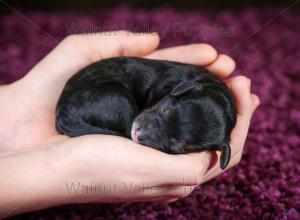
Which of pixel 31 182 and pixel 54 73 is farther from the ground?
pixel 54 73

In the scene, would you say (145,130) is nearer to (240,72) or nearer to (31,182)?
(31,182)

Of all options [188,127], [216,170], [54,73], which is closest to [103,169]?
[188,127]

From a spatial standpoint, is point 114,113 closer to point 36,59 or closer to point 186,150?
point 186,150

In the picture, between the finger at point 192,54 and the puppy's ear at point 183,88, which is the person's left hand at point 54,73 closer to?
the finger at point 192,54

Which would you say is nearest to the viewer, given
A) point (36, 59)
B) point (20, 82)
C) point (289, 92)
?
point (20, 82)

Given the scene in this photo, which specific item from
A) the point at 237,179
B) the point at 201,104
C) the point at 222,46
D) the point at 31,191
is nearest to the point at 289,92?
the point at 222,46

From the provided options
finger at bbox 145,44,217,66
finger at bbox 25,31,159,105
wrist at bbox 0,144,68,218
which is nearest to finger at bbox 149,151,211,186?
wrist at bbox 0,144,68,218

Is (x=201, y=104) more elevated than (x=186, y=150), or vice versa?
(x=201, y=104)
